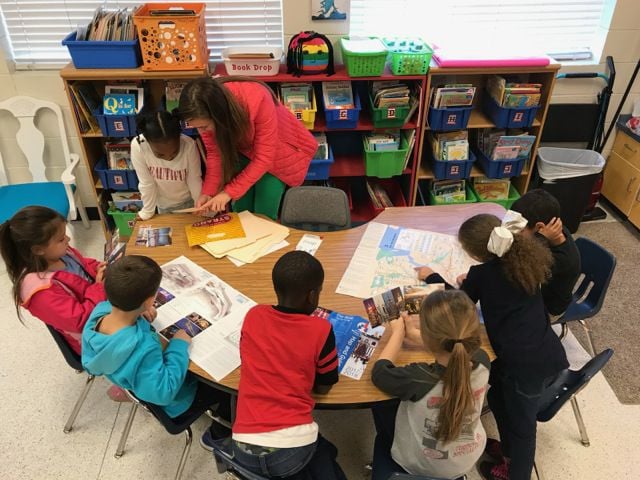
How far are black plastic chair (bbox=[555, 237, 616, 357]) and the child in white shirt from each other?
74.6 inches

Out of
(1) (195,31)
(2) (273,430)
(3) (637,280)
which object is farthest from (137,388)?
(3) (637,280)

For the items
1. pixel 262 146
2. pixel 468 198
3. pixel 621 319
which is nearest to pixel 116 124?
pixel 262 146

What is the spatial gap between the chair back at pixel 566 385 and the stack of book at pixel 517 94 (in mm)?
1811

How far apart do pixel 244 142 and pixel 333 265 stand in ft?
2.50

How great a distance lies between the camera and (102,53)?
2.92 m

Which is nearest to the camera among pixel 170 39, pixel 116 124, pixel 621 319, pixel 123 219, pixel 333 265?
pixel 333 265

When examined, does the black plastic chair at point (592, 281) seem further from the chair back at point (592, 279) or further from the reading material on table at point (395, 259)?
the reading material on table at point (395, 259)

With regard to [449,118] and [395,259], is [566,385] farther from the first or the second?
[449,118]

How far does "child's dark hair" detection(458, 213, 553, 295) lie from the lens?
5.59 ft

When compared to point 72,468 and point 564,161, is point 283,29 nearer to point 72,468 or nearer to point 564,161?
point 564,161

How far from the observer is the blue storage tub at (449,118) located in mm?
3229

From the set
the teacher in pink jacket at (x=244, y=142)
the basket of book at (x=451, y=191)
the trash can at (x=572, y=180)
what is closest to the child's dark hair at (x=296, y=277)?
the teacher in pink jacket at (x=244, y=142)

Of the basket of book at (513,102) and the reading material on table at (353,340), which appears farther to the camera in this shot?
the basket of book at (513,102)

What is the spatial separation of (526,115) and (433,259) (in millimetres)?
1597
